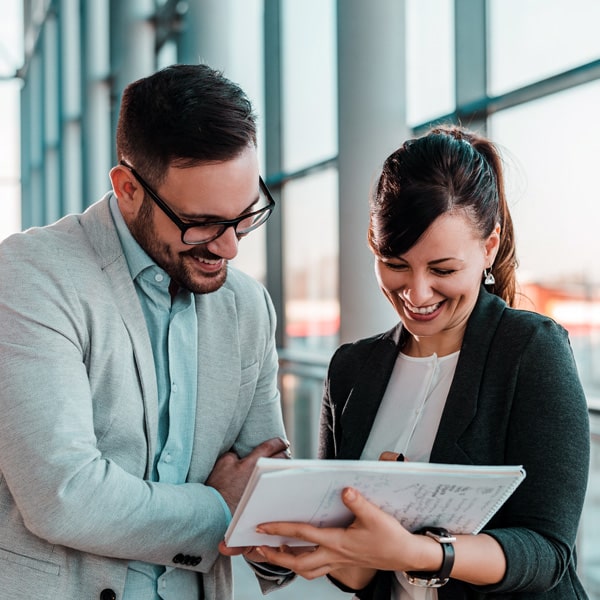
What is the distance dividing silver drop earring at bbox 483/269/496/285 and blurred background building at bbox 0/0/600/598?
0.16 meters

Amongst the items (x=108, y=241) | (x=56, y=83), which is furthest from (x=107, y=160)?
(x=108, y=241)

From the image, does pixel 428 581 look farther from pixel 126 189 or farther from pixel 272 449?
pixel 126 189

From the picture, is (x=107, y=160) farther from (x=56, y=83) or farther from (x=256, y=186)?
(x=256, y=186)

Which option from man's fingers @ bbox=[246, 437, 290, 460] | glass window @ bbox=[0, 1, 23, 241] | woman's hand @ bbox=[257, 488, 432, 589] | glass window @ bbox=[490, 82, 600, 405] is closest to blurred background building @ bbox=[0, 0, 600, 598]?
glass window @ bbox=[490, 82, 600, 405]

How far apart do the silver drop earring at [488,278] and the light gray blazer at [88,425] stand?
49 centimetres

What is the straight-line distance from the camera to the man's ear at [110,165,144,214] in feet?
4.94

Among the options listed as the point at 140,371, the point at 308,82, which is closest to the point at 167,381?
the point at 140,371

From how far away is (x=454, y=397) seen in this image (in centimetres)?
144

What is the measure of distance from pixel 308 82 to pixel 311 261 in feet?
3.65

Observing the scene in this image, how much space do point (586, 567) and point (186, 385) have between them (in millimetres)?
2031

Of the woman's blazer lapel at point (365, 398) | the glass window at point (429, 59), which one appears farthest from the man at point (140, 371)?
the glass window at point (429, 59)

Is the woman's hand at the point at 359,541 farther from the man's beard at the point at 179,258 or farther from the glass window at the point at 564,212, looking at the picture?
the glass window at the point at 564,212

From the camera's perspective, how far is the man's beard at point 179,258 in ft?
4.89

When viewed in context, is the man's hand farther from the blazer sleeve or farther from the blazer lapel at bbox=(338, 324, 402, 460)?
the blazer sleeve
